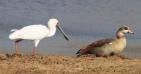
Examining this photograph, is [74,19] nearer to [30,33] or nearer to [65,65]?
[30,33]

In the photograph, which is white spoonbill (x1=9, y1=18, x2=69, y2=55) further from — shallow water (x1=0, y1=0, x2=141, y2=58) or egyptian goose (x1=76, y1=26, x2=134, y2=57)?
shallow water (x1=0, y1=0, x2=141, y2=58)

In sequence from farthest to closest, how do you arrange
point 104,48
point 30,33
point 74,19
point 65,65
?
point 74,19
point 104,48
point 30,33
point 65,65

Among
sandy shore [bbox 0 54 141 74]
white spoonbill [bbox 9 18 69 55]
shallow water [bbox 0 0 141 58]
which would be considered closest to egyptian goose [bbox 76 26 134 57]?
sandy shore [bbox 0 54 141 74]

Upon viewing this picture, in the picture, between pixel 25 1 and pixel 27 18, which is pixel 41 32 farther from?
pixel 25 1

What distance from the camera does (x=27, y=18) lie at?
18.1 m

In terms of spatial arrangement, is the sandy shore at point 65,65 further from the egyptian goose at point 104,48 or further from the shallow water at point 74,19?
the shallow water at point 74,19

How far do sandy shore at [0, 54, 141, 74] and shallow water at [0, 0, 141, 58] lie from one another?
221cm

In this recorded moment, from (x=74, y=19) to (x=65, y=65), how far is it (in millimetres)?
7134

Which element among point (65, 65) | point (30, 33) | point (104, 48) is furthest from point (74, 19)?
point (65, 65)

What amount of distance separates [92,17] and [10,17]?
7.64 feet

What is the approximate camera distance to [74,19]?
719 inches

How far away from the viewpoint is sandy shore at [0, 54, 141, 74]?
1050 cm

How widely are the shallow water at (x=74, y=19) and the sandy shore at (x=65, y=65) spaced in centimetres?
221

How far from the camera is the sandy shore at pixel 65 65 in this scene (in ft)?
34.4
